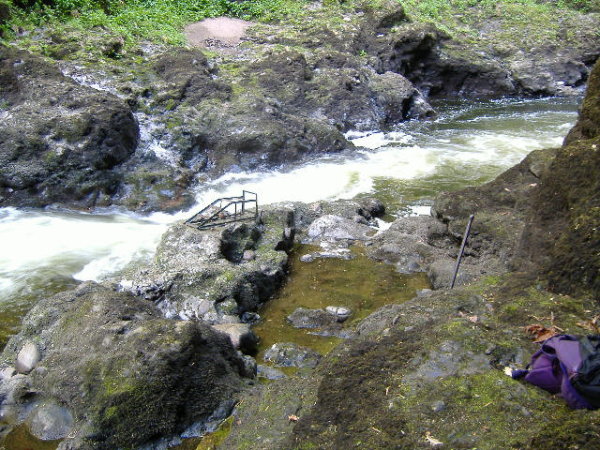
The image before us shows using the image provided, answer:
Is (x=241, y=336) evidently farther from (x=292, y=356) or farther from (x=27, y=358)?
(x=27, y=358)

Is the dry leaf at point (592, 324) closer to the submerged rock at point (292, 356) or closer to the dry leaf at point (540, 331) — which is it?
the dry leaf at point (540, 331)

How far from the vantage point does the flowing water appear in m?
9.09

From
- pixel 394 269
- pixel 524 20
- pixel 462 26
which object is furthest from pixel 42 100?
pixel 524 20

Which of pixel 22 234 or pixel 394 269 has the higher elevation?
pixel 394 269

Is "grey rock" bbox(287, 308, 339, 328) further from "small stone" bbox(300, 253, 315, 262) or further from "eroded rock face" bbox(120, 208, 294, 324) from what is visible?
"small stone" bbox(300, 253, 315, 262)

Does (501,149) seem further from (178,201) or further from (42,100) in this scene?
(42,100)

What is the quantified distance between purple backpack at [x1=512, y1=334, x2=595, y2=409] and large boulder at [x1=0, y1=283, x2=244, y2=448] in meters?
2.68

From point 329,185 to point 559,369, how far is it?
405 inches

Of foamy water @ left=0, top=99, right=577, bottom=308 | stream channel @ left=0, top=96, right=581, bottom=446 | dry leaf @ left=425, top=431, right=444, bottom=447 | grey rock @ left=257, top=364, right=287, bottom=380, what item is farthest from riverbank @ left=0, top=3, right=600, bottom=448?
foamy water @ left=0, top=99, right=577, bottom=308

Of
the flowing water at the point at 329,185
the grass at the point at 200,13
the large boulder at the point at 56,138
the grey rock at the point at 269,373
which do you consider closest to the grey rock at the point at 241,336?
the grey rock at the point at 269,373

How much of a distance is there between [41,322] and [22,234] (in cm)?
501

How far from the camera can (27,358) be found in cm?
570

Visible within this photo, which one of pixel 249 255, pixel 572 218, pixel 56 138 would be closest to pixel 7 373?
pixel 249 255

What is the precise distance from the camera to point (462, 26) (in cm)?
2802
